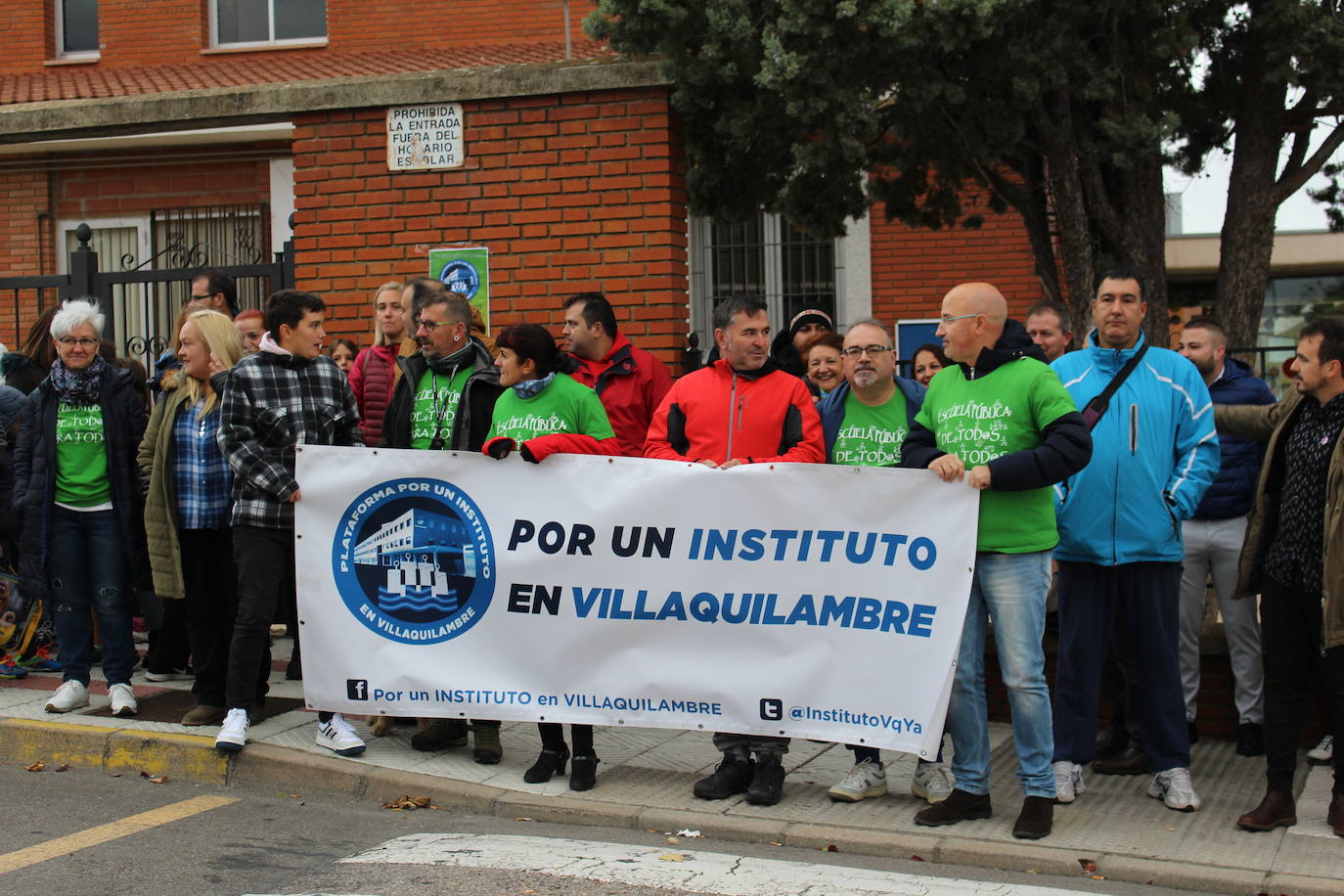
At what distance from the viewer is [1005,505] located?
5.23 meters

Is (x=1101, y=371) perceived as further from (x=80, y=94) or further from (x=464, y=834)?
(x=80, y=94)

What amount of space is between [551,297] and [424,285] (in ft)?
7.04

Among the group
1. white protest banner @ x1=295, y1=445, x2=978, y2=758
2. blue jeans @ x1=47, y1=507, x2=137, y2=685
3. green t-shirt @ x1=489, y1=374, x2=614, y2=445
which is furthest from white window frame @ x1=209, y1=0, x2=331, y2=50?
green t-shirt @ x1=489, y1=374, x2=614, y2=445

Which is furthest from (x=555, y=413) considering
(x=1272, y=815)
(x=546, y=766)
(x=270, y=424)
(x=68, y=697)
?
(x=1272, y=815)

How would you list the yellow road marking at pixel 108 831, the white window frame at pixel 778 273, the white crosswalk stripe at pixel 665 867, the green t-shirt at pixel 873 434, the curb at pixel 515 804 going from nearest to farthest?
the white crosswalk stripe at pixel 665 867
the curb at pixel 515 804
the yellow road marking at pixel 108 831
the green t-shirt at pixel 873 434
the white window frame at pixel 778 273

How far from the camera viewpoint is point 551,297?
8.55 meters

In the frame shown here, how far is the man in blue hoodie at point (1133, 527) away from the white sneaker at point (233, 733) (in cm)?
347

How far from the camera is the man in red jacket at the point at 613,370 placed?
6414 millimetres

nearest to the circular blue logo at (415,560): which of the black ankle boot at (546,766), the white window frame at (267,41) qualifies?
the black ankle boot at (546,766)

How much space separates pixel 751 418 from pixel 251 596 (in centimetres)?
240

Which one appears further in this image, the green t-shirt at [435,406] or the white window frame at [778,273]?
the white window frame at [778,273]

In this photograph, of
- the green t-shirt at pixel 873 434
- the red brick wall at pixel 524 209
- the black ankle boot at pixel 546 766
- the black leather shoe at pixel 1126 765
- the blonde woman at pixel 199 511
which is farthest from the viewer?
the red brick wall at pixel 524 209

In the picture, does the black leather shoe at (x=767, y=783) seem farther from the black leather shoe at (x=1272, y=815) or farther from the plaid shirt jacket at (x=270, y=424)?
the plaid shirt jacket at (x=270, y=424)

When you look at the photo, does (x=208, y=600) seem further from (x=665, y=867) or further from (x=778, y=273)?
(x=778, y=273)
